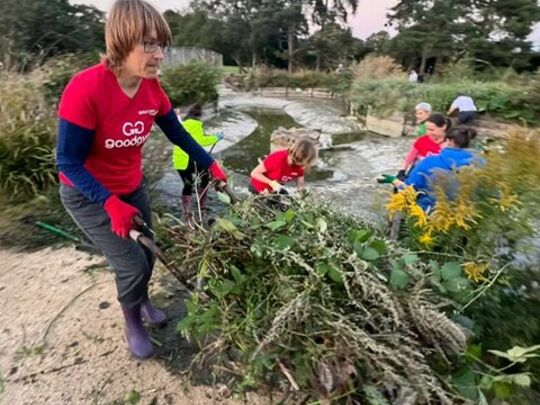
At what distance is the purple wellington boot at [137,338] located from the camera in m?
2.33

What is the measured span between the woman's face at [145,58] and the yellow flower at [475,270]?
5.37ft

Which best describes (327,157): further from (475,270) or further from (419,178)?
(475,270)

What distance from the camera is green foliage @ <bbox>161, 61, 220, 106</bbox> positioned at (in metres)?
12.8

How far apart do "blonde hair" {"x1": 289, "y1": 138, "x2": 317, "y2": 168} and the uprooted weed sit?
1970mm

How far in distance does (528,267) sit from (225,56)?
44709 mm

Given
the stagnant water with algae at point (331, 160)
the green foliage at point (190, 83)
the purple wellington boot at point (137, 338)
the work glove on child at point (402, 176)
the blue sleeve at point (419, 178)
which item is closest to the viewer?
the purple wellington boot at point (137, 338)

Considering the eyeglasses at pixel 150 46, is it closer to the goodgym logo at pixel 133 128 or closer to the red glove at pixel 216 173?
the goodgym logo at pixel 133 128

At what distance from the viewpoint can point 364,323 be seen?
1.40m

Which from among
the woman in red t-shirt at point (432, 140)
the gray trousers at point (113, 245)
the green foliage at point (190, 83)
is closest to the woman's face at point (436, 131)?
the woman in red t-shirt at point (432, 140)

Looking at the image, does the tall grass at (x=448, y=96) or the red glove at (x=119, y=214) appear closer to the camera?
the red glove at (x=119, y=214)

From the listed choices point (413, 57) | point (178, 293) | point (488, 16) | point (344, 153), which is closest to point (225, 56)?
point (413, 57)

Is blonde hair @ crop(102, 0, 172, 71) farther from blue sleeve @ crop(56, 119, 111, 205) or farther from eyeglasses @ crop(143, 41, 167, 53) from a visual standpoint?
blue sleeve @ crop(56, 119, 111, 205)

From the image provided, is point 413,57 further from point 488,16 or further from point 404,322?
point 404,322

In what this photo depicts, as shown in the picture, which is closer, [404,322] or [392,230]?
[404,322]
